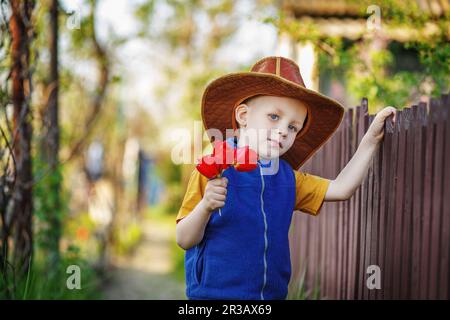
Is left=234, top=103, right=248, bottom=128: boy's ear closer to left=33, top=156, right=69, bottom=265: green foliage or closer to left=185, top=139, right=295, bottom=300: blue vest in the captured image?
left=185, top=139, right=295, bottom=300: blue vest

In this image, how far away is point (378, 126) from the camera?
263cm

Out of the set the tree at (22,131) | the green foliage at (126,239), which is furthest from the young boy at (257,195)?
the green foliage at (126,239)

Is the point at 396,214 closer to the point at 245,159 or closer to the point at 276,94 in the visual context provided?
the point at 276,94

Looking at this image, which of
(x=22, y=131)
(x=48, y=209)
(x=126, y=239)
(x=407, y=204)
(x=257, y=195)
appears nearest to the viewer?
(x=257, y=195)

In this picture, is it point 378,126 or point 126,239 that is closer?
point 378,126

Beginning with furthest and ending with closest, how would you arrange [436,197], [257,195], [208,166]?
[257,195], [436,197], [208,166]

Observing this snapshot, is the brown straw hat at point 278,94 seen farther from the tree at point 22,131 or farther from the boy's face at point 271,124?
the tree at point 22,131

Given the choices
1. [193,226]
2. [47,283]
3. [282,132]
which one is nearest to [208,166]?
[193,226]

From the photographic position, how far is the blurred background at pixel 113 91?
3.93 meters

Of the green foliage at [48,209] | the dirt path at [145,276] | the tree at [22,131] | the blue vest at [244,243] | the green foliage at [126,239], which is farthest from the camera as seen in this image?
the green foliage at [126,239]

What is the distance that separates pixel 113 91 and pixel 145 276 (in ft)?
7.89

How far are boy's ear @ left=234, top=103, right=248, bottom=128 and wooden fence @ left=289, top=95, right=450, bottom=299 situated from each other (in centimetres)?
68

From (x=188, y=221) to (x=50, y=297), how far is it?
7.00 ft

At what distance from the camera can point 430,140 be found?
7.68ft
